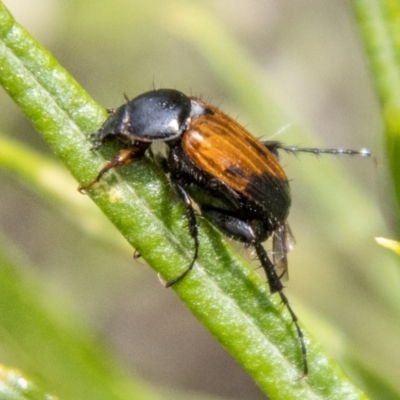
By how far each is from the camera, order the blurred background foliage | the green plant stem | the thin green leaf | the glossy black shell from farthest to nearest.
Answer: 1. the blurred background foliage
2. the glossy black shell
3. the green plant stem
4. the thin green leaf

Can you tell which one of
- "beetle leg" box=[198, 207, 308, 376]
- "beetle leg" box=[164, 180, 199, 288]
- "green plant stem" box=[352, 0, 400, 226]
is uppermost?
"green plant stem" box=[352, 0, 400, 226]

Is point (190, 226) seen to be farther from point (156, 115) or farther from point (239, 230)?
point (156, 115)

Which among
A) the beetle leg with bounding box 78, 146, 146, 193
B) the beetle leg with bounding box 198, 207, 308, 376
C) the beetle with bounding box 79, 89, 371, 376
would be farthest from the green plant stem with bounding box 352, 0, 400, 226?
the beetle leg with bounding box 78, 146, 146, 193

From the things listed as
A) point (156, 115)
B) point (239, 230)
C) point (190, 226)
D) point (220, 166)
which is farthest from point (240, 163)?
point (190, 226)

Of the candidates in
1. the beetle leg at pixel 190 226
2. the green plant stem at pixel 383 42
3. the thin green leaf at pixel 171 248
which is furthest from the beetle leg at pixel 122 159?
the green plant stem at pixel 383 42

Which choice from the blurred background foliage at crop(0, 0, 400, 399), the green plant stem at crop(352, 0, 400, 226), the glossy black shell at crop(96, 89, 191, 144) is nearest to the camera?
the green plant stem at crop(352, 0, 400, 226)

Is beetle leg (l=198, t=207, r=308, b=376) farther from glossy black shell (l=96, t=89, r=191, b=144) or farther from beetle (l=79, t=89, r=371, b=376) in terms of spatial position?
glossy black shell (l=96, t=89, r=191, b=144)

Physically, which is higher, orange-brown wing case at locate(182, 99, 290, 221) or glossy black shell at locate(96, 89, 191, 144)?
glossy black shell at locate(96, 89, 191, 144)
